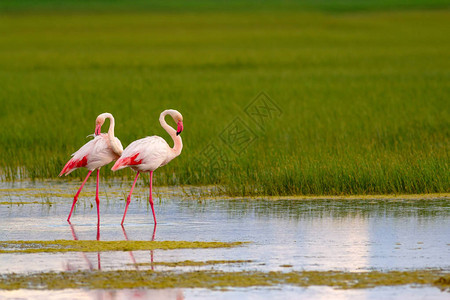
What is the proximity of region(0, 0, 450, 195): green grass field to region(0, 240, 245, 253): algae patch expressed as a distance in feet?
11.3

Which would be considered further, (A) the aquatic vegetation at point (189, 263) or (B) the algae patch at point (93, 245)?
(B) the algae patch at point (93, 245)

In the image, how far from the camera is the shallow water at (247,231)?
8086mm

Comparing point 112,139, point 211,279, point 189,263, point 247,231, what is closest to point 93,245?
point 189,263

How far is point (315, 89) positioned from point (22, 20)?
227 ft

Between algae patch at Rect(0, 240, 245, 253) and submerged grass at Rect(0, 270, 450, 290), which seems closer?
submerged grass at Rect(0, 270, 450, 290)

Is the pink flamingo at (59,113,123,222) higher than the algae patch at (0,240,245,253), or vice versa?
the pink flamingo at (59,113,123,222)

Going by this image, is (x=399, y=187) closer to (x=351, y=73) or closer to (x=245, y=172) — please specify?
(x=245, y=172)

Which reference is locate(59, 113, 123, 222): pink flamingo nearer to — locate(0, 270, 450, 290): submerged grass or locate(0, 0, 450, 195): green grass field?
locate(0, 0, 450, 195): green grass field

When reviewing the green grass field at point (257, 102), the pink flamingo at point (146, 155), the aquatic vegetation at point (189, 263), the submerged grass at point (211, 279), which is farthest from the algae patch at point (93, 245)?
the green grass field at point (257, 102)

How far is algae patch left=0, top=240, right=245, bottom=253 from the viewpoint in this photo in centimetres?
901

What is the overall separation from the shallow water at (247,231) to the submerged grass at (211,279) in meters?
0.18

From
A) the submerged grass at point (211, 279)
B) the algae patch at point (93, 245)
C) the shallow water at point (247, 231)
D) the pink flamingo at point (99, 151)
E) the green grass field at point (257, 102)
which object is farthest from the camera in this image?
the green grass field at point (257, 102)

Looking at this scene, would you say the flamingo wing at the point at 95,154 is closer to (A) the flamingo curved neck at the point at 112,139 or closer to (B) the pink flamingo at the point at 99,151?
(B) the pink flamingo at the point at 99,151

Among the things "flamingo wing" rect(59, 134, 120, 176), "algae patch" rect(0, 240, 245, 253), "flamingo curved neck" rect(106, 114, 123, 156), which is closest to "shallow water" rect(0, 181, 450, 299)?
"algae patch" rect(0, 240, 245, 253)
